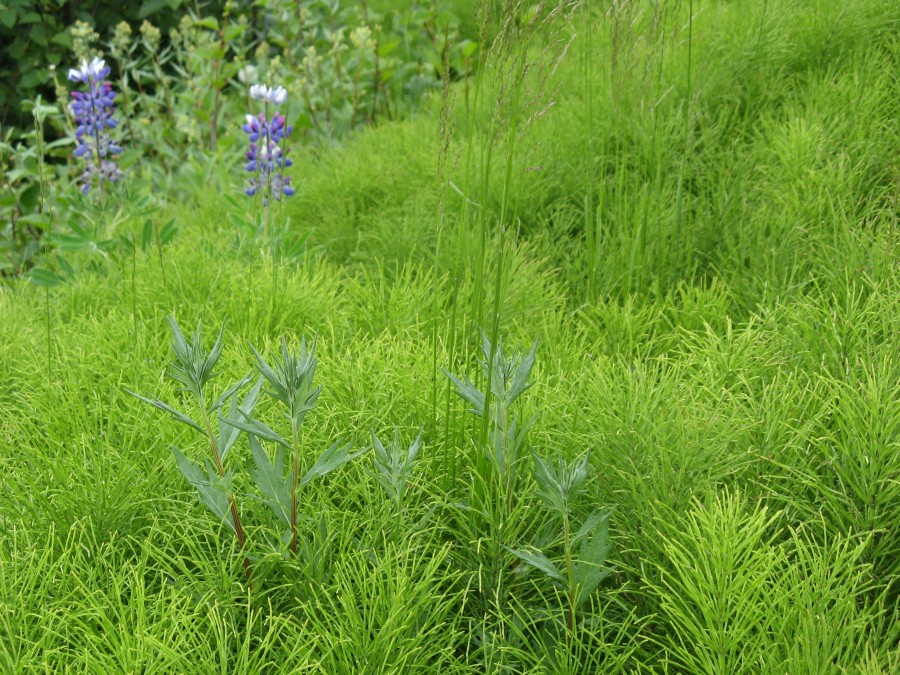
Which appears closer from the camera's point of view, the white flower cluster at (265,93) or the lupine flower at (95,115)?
the white flower cluster at (265,93)

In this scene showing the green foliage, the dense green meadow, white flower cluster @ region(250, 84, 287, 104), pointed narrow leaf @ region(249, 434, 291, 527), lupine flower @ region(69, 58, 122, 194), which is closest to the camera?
the dense green meadow

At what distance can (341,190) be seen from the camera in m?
3.74

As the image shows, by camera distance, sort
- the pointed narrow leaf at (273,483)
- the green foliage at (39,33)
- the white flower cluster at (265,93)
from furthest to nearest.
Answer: the green foliage at (39,33)
the white flower cluster at (265,93)
the pointed narrow leaf at (273,483)

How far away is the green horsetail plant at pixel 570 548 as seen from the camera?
155 centimetres

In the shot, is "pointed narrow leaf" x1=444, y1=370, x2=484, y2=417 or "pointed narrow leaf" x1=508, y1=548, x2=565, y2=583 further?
"pointed narrow leaf" x1=444, y1=370, x2=484, y2=417

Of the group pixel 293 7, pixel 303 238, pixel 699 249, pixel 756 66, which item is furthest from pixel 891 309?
pixel 293 7

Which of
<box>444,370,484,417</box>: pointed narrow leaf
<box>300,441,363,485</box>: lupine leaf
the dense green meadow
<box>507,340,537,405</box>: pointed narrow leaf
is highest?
<box>507,340,537,405</box>: pointed narrow leaf

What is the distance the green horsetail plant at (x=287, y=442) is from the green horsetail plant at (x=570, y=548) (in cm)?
37

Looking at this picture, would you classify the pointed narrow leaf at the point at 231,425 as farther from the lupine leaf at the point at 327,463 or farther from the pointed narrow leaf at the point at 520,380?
the pointed narrow leaf at the point at 520,380

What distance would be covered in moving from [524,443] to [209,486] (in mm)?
653

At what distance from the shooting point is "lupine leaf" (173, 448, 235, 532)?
1.62 m

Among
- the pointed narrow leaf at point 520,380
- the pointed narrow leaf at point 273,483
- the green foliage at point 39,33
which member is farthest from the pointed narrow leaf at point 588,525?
the green foliage at point 39,33

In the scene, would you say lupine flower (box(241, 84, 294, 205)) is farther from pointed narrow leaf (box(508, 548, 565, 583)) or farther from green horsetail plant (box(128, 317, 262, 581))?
pointed narrow leaf (box(508, 548, 565, 583))

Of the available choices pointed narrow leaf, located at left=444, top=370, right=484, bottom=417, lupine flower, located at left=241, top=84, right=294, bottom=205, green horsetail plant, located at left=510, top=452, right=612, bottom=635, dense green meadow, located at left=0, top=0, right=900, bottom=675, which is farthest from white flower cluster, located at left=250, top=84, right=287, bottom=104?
green horsetail plant, located at left=510, top=452, right=612, bottom=635
